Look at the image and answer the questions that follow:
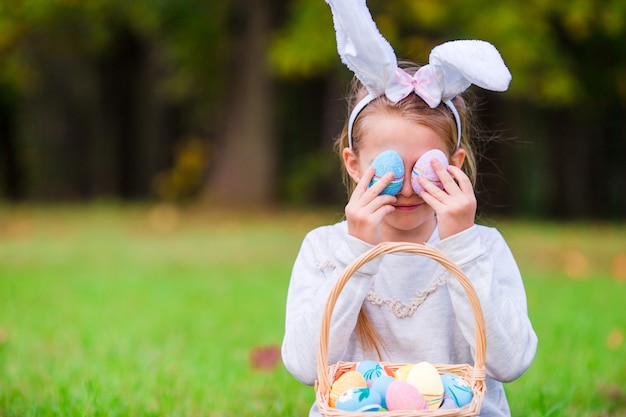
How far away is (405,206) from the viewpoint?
253cm

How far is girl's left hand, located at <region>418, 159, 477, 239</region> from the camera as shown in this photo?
7.63 ft

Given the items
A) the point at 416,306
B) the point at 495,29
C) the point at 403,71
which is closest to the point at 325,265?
the point at 416,306

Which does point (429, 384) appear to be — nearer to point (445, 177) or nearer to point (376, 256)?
point (376, 256)

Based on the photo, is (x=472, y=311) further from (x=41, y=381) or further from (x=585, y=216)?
(x=585, y=216)

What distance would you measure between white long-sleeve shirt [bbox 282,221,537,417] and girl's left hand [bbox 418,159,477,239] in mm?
31

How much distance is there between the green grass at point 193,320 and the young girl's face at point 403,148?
1037mm

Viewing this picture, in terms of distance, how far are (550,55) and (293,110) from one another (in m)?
8.76

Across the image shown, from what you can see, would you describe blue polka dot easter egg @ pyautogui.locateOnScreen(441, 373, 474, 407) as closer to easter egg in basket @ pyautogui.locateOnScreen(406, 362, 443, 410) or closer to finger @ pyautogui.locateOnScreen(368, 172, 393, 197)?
easter egg in basket @ pyautogui.locateOnScreen(406, 362, 443, 410)

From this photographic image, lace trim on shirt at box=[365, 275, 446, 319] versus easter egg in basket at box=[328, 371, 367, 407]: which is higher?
lace trim on shirt at box=[365, 275, 446, 319]

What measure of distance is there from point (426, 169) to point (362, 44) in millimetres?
408

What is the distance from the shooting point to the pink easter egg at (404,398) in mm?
2163

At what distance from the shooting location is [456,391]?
2.25 meters

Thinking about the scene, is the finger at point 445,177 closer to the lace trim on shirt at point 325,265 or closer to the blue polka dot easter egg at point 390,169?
the blue polka dot easter egg at point 390,169

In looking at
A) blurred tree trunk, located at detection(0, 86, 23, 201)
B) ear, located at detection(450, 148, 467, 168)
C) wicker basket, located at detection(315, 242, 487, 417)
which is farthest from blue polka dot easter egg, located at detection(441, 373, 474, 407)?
blurred tree trunk, located at detection(0, 86, 23, 201)
